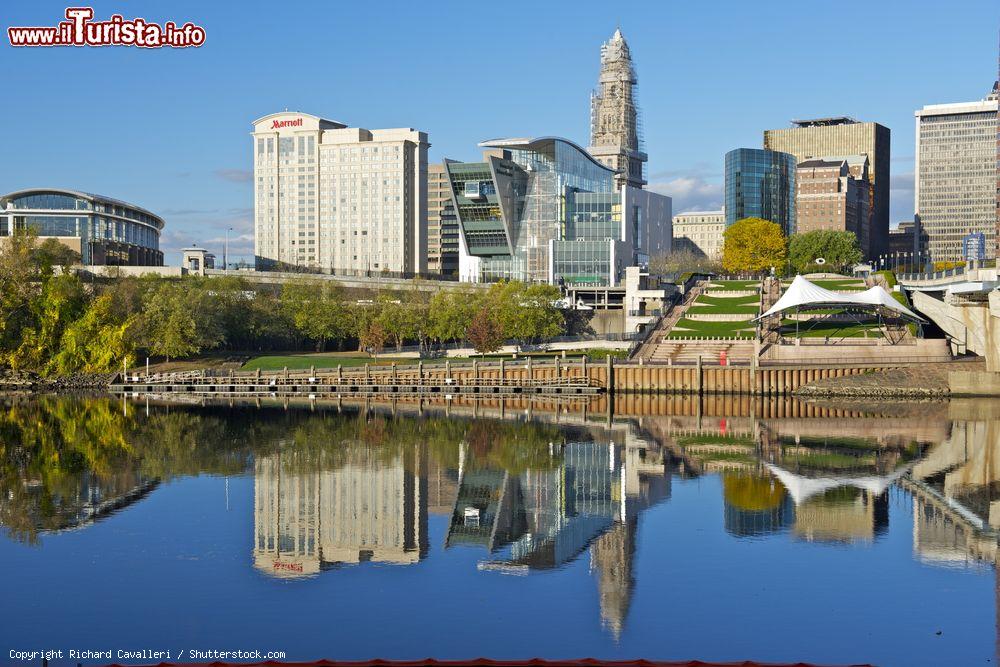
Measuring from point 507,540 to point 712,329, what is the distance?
70.6m

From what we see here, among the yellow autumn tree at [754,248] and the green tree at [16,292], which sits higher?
the yellow autumn tree at [754,248]

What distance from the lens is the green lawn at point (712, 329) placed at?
350 ft

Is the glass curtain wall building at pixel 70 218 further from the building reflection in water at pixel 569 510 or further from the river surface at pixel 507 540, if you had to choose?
the building reflection in water at pixel 569 510

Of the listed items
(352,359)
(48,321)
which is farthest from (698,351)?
(48,321)

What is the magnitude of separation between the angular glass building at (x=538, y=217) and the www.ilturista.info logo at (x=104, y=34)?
10248 cm

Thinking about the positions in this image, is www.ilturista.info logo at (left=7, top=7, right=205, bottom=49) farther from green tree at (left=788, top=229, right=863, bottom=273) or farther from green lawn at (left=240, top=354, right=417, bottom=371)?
green tree at (left=788, top=229, right=863, bottom=273)

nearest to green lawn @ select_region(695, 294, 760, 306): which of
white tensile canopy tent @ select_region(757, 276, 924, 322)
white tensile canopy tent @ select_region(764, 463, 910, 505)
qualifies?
white tensile canopy tent @ select_region(757, 276, 924, 322)

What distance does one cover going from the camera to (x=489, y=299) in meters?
128

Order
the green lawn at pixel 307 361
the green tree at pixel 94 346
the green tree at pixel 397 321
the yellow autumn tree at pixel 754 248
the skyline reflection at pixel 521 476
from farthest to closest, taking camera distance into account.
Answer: the yellow autumn tree at pixel 754 248
the green tree at pixel 397 321
the green lawn at pixel 307 361
the green tree at pixel 94 346
the skyline reflection at pixel 521 476

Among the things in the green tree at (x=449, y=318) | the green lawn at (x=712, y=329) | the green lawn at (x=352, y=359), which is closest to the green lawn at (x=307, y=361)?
the green lawn at (x=352, y=359)

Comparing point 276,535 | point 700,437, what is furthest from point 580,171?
point 276,535

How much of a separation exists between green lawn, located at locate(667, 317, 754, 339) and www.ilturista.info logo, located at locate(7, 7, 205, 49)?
58.1 m

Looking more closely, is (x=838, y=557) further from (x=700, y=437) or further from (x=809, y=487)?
(x=700, y=437)

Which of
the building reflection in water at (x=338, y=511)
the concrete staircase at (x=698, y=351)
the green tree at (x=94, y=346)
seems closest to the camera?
the building reflection in water at (x=338, y=511)
